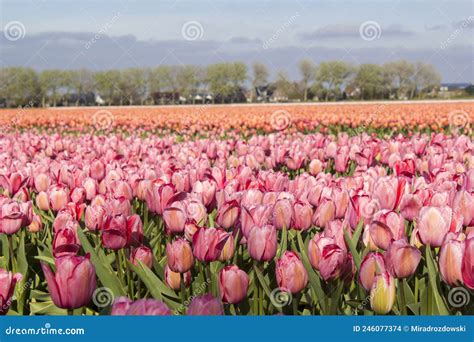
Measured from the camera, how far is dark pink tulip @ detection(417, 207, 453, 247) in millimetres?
2371

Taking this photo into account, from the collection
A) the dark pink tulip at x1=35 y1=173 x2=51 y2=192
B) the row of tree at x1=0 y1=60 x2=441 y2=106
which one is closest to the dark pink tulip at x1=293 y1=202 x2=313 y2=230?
the dark pink tulip at x1=35 y1=173 x2=51 y2=192

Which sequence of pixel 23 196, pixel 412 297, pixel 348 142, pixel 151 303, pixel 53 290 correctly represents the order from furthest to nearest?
1. pixel 348 142
2. pixel 23 196
3. pixel 412 297
4. pixel 53 290
5. pixel 151 303

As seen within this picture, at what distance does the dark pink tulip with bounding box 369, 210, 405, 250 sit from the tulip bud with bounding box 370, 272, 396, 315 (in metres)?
0.38

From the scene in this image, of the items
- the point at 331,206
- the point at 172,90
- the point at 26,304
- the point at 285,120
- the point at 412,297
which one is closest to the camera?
the point at 412,297

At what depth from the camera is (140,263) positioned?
239cm

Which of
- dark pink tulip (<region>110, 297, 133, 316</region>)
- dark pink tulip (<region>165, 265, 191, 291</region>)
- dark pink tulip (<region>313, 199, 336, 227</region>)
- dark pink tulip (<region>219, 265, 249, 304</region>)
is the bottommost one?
dark pink tulip (<region>165, 265, 191, 291</region>)

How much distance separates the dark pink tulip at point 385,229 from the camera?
2393 mm

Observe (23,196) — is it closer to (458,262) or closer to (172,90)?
(458,262)

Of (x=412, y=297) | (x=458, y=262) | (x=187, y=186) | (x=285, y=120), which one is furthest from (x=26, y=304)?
(x=285, y=120)

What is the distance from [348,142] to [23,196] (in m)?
4.01

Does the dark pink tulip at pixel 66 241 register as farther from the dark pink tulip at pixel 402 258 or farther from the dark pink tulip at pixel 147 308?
the dark pink tulip at pixel 402 258

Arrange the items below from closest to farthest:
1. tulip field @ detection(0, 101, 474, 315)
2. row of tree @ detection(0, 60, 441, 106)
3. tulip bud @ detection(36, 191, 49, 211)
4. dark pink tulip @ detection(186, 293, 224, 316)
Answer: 1. dark pink tulip @ detection(186, 293, 224, 316)
2. tulip field @ detection(0, 101, 474, 315)
3. tulip bud @ detection(36, 191, 49, 211)
4. row of tree @ detection(0, 60, 441, 106)

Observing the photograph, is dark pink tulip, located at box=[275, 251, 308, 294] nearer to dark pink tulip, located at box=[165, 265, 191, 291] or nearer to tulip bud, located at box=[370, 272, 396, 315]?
tulip bud, located at box=[370, 272, 396, 315]

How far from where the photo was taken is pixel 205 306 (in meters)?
1.76
